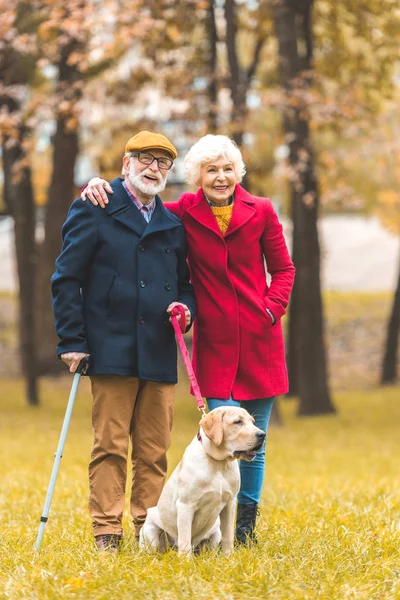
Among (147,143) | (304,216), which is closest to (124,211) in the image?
(147,143)

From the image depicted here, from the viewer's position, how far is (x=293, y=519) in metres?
6.66

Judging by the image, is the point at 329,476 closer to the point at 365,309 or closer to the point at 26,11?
the point at 26,11

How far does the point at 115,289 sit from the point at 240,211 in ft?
2.86

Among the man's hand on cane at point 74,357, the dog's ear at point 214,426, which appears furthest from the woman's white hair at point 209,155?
the dog's ear at point 214,426

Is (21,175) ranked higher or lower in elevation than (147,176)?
higher

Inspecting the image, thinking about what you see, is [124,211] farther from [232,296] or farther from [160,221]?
[232,296]

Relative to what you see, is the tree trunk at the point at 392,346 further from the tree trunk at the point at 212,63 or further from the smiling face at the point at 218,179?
the smiling face at the point at 218,179

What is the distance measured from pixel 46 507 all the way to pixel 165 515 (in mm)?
708

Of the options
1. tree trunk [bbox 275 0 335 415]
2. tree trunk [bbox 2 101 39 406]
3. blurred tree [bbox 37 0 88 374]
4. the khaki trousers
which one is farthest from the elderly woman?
blurred tree [bbox 37 0 88 374]

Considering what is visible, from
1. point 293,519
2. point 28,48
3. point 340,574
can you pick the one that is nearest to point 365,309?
point 28,48

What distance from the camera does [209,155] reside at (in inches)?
220

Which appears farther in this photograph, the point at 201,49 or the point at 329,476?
the point at 201,49

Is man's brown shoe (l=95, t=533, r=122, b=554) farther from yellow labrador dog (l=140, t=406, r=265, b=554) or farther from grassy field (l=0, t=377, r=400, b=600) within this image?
yellow labrador dog (l=140, t=406, r=265, b=554)

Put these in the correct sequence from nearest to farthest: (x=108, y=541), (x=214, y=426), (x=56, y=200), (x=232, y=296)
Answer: (x=214, y=426), (x=108, y=541), (x=232, y=296), (x=56, y=200)
